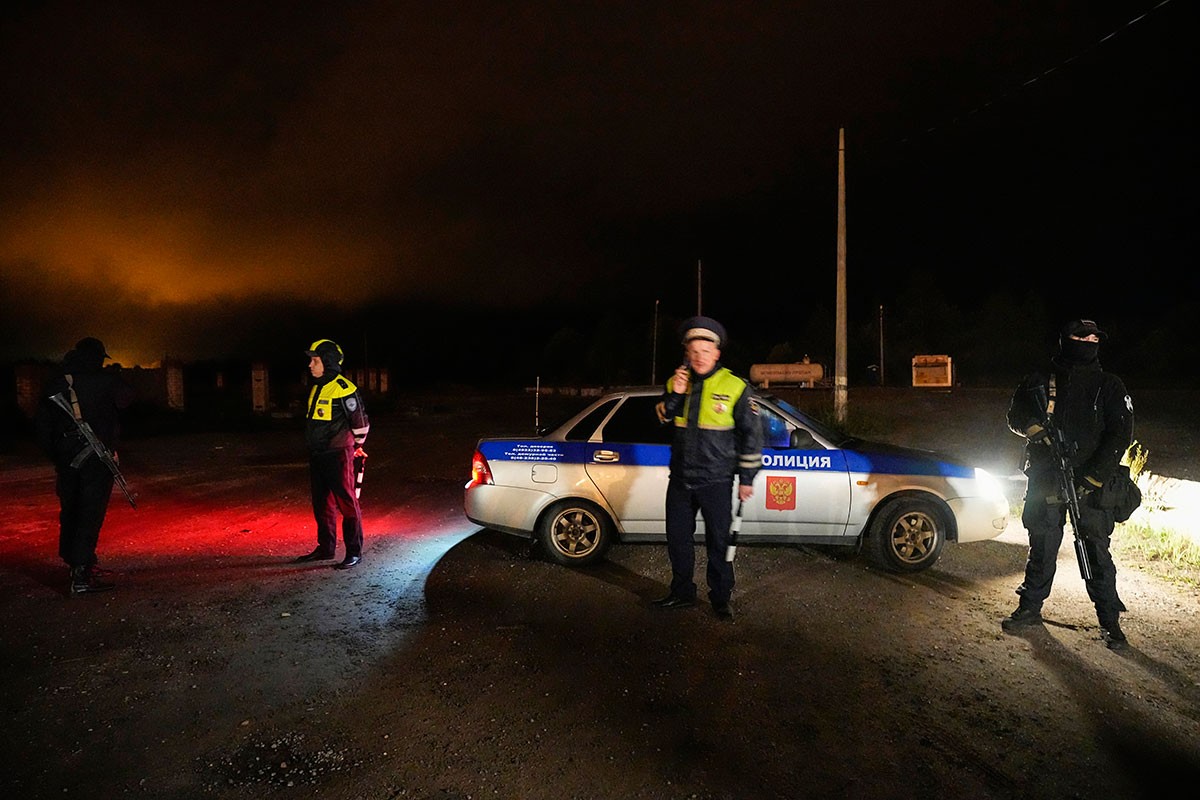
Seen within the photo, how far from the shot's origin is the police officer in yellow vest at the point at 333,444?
5.87 m

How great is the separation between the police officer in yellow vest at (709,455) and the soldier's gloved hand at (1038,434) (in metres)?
1.71

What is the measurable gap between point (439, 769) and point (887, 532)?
4.05 m

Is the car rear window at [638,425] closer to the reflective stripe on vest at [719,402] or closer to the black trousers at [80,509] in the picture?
the reflective stripe on vest at [719,402]

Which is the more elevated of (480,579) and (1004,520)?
(1004,520)

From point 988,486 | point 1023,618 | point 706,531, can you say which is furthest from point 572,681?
point 988,486

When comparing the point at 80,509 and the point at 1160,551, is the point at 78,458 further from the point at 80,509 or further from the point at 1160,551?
the point at 1160,551

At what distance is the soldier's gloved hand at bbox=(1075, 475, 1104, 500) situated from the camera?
13.7 feet

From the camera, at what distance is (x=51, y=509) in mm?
8617

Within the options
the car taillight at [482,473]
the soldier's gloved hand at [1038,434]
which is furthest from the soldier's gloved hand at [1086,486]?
the car taillight at [482,473]

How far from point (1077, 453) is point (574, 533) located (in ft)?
12.0

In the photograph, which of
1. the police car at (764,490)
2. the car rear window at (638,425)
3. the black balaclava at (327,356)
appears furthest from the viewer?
the black balaclava at (327,356)

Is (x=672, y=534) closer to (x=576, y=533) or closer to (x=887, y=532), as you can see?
(x=576, y=533)

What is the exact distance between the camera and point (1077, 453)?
172 inches

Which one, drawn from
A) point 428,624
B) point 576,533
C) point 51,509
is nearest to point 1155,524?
point 576,533
